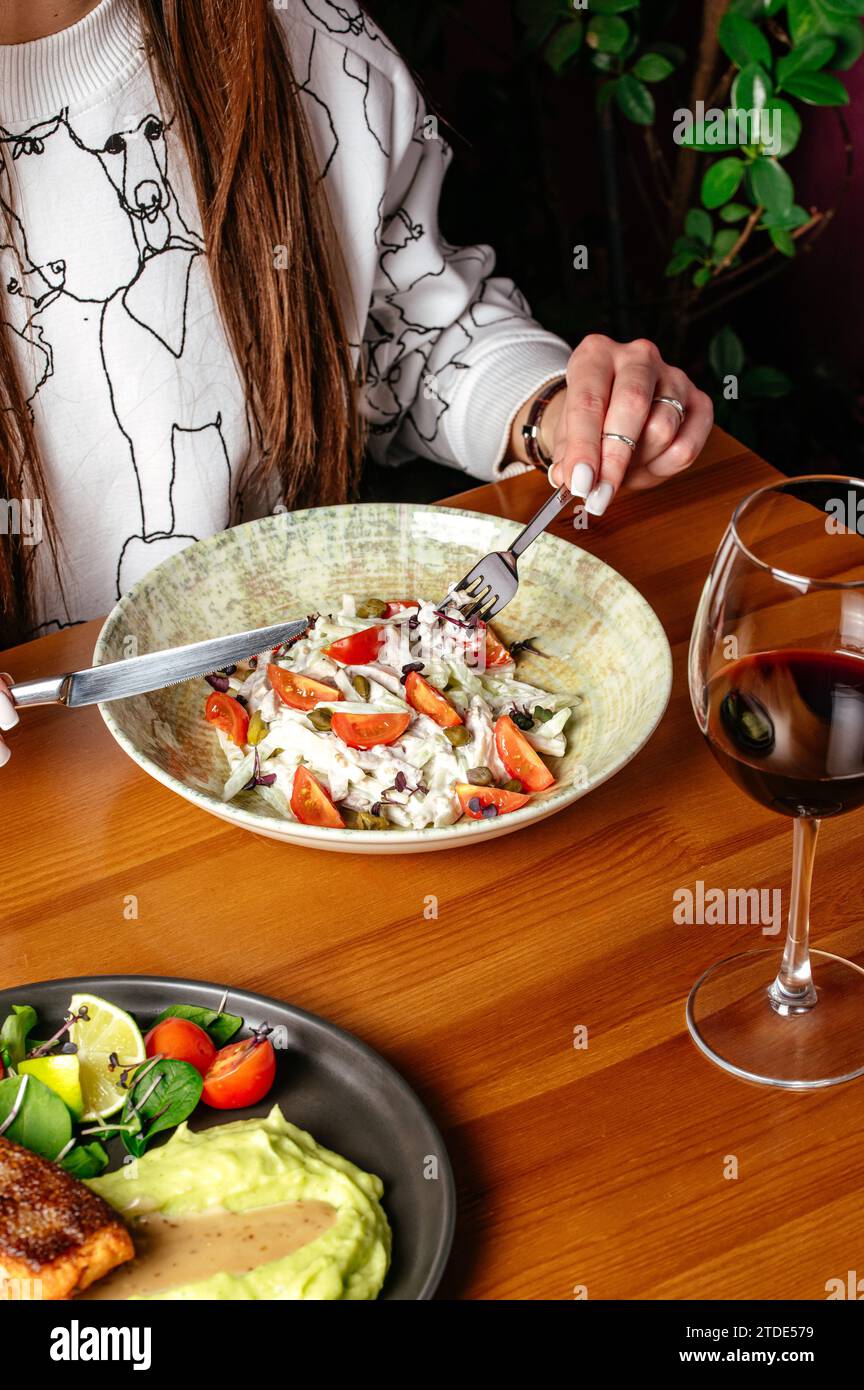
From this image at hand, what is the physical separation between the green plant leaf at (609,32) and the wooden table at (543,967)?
1.56m

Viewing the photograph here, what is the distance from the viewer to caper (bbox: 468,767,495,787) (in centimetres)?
115

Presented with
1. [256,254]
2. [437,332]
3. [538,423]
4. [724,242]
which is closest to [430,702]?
[538,423]

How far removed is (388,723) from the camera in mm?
1166

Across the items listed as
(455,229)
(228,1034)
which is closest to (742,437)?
(455,229)

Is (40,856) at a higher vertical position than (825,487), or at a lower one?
lower

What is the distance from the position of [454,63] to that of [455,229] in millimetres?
392

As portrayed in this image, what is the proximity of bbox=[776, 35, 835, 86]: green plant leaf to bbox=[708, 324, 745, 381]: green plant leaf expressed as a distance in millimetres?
562

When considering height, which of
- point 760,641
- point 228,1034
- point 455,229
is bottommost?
point 228,1034

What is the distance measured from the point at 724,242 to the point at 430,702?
6.02 feet

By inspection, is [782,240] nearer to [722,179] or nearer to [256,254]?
[722,179]

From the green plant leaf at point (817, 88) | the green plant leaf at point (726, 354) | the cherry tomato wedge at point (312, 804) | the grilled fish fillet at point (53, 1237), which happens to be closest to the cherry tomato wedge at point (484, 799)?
the cherry tomato wedge at point (312, 804)

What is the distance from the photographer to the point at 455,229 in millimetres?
2744

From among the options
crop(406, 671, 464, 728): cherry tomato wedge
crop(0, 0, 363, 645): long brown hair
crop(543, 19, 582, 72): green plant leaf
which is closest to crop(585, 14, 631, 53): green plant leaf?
crop(543, 19, 582, 72): green plant leaf

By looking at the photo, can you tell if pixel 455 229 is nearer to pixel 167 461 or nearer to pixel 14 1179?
pixel 167 461
